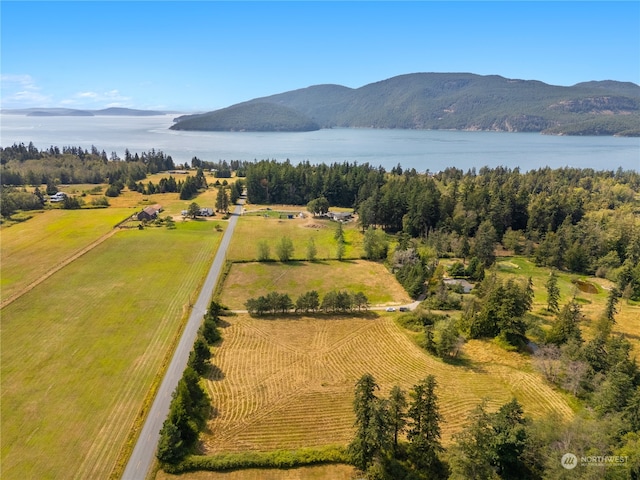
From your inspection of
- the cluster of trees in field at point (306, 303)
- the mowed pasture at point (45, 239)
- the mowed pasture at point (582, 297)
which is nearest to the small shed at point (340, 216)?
the mowed pasture at point (582, 297)

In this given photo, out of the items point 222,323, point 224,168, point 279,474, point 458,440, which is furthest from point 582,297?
point 224,168

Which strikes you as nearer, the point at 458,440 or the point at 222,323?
the point at 458,440

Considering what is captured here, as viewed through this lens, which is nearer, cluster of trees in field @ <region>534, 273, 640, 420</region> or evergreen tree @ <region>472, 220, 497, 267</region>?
cluster of trees in field @ <region>534, 273, 640, 420</region>

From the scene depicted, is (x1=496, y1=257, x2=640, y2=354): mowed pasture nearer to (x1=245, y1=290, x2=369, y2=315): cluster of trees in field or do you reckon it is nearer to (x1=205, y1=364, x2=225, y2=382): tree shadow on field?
(x1=245, y1=290, x2=369, y2=315): cluster of trees in field

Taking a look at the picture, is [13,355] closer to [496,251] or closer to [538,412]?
[538,412]

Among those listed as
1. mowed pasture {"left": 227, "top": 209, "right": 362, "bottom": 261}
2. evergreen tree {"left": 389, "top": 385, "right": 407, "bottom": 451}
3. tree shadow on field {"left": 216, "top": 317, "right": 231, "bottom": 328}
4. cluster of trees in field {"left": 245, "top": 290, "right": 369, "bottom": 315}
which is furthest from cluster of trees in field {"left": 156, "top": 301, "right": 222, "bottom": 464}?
mowed pasture {"left": 227, "top": 209, "right": 362, "bottom": 261}

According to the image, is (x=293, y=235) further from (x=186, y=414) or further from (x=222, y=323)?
(x=186, y=414)

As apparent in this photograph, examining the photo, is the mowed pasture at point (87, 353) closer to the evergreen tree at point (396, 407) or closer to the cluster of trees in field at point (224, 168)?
the evergreen tree at point (396, 407)
